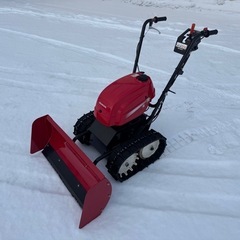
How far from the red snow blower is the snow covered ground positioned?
4.5 inches

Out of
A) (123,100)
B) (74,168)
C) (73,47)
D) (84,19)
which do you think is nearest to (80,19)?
(84,19)

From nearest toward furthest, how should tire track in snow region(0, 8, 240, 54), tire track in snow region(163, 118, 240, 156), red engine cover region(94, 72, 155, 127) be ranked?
1. red engine cover region(94, 72, 155, 127)
2. tire track in snow region(163, 118, 240, 156)
3. tire track in snow region(0, 8, 240, 54)

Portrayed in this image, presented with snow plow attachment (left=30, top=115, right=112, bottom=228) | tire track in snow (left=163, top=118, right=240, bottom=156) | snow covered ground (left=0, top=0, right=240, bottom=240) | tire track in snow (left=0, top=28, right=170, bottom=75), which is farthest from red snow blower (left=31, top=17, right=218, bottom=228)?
tire track in snow (left=0, top=28, right=170, bottom=75)

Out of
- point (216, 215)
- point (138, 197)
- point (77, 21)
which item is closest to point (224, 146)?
point (216, 215)

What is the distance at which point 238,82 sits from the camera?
4.39 metres

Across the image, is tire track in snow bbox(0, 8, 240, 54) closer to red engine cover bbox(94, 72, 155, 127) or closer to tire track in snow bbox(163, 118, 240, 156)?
tire track in snow bbox(163, 118, 240, 156)

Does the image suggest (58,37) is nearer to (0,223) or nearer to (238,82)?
(238,82)

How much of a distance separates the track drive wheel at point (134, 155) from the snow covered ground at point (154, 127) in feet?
0.28

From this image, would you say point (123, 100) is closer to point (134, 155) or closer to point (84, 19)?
point (134, 155)

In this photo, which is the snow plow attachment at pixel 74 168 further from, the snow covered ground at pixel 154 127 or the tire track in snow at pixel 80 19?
the tire track in snow at pixel 80 19

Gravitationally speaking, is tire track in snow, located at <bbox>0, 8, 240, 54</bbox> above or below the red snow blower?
below

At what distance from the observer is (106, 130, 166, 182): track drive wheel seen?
7.59 feet

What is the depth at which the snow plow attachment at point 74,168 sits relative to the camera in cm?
198

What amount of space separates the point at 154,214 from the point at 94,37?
4.63 metres
